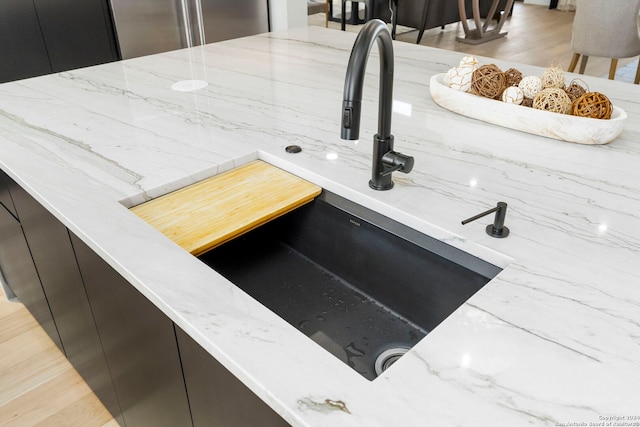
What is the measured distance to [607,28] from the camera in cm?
396

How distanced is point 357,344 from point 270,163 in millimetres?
534

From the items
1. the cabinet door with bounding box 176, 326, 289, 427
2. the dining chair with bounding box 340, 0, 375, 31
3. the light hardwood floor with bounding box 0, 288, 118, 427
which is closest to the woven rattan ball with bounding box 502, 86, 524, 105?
the cabinet door with bounding box 176, 326, 289, 427

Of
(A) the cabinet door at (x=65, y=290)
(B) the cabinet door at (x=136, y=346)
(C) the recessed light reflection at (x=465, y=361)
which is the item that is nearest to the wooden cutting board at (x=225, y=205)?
(B) the cabinet door at (x=136, y=346)

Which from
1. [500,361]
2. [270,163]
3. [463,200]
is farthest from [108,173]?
[500,361]

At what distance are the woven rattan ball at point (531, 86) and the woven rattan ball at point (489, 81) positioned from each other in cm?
7

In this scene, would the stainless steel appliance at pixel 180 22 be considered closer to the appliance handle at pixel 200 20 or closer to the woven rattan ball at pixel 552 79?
the appliance handle at pixel 200 20

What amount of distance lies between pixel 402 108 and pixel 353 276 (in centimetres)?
64

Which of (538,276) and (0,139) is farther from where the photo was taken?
(0,139)

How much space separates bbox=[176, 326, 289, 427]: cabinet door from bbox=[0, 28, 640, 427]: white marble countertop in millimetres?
61

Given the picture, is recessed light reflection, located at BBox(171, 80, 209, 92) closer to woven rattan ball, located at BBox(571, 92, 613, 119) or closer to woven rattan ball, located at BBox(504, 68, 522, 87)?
woven rattan ball, located at BBox(504, 68, 522, 87)

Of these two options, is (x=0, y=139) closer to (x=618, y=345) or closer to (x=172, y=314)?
(x=172, y=314)

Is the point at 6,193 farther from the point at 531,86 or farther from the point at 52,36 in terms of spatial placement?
the point at 52,36

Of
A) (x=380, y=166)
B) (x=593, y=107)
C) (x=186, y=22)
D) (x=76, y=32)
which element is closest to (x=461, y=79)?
(x=593, y=107)

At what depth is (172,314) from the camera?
0.86 meters
